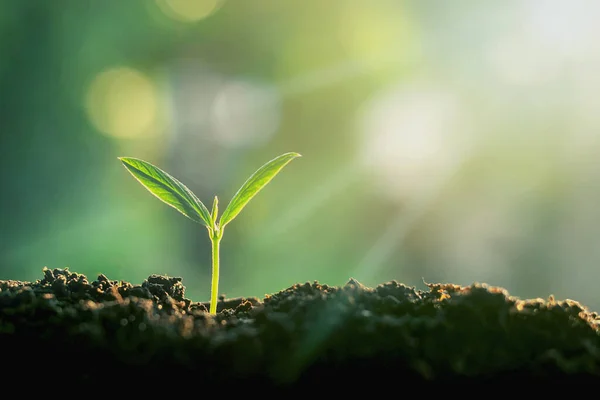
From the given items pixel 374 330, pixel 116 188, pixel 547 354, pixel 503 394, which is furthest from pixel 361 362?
pixel 116 188

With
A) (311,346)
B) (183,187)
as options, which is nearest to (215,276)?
(183,187)

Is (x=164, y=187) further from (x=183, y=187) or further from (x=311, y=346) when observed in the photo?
(x=311, y=346)

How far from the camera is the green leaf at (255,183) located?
5.73 feet

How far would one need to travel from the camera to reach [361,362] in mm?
1033

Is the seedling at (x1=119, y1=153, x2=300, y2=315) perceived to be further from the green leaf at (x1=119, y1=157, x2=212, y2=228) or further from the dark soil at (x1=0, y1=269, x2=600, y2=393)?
the dark soil at (x1=0, y1=269, x2=600, y2=393)

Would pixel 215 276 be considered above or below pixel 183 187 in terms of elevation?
below

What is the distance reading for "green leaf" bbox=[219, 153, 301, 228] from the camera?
175 centimetres

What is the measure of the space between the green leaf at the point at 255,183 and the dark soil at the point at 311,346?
543 mm

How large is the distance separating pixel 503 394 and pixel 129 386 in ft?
2.37

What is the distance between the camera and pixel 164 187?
1759 millimetres

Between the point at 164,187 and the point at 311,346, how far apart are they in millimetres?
910

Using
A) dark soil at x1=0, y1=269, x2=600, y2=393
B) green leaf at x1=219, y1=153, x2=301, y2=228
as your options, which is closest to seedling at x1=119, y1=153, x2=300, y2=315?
green leaf at x1=219, y1=153, x2=301, y2=228

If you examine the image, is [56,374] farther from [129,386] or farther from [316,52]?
[316,52]

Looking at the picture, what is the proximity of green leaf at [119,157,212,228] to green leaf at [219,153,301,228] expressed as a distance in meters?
0.10
